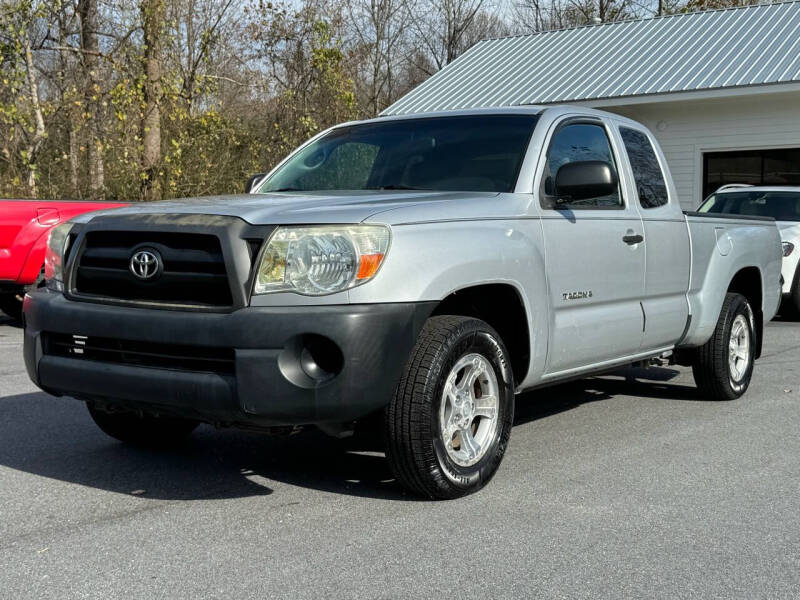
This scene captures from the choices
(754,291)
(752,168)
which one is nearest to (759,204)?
(752,168)

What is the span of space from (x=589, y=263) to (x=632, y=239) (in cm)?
57

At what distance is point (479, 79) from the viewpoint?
24.4 metres

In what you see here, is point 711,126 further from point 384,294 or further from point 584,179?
point 384,294

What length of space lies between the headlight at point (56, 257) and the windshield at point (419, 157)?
1.51 metres

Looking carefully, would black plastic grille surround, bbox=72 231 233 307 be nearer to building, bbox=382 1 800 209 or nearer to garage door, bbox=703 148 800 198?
building, bbox=382 1 800 209

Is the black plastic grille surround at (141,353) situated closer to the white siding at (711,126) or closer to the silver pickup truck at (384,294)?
the silver pickup truck at (384,294)

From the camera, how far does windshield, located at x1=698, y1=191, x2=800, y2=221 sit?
1424 centimetres

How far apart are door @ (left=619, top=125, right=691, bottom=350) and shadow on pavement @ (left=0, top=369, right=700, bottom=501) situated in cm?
102

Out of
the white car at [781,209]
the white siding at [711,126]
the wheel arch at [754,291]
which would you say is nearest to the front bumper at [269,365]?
the wheel arch at [754,291]

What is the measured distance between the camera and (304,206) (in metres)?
4.72

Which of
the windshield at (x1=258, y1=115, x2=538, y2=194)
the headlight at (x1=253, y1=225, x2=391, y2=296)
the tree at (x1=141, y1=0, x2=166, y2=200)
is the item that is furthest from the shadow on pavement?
the tree at (x1=141, y1=0, x2=166, y2=200)

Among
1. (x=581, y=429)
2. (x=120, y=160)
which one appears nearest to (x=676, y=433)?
(x=581, y=429)

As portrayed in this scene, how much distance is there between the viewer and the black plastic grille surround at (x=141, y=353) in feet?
14.4

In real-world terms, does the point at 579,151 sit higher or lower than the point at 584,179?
higher
